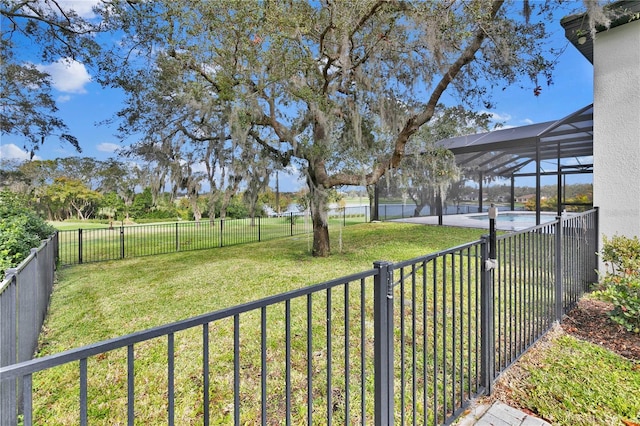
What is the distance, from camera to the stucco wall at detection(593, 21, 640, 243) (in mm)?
3828

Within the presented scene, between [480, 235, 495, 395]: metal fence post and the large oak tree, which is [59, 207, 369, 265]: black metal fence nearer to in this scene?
the large oak tree

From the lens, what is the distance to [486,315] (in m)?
2.00

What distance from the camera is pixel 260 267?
604cm

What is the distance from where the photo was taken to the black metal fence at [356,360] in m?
1.39

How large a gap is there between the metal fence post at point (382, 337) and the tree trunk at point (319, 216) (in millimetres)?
5016

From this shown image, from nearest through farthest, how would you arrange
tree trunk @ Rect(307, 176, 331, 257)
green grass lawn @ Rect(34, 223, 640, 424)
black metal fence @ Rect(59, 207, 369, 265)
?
green grass lawn @ Rect(34, 223, 640, 424)
tree trunk @ Rect(307, 176, 331, 257)
black metal fence @ Rect(59, 207, 369, 265)

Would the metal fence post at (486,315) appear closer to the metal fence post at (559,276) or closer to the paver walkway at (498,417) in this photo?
the paver walkway at (498,417)

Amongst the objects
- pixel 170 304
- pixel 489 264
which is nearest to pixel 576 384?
pixel 489 264

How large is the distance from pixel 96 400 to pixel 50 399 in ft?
1.29

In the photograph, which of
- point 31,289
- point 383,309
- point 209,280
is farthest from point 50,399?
point 209,280

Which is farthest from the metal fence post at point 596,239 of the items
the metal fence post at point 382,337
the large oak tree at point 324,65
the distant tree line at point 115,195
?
the distant tree line at point 115,195

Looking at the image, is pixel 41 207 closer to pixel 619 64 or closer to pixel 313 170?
pixel 313 170

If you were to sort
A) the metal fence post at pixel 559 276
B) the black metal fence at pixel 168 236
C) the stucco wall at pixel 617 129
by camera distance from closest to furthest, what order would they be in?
the metal fence post at pixel 559 276
the stucco wall at pixel 617 129
the black metal fence at pixel 168 236

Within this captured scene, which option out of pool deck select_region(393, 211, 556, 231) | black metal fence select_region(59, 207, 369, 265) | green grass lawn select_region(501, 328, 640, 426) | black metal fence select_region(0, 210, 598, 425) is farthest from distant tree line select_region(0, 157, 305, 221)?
pool deck select_region(393, 211, 556, 231)
